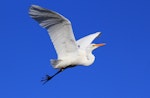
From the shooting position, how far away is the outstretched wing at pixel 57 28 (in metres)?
14.7

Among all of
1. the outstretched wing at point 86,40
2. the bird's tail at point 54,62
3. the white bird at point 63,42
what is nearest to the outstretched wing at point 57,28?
the white bird at point 63,42

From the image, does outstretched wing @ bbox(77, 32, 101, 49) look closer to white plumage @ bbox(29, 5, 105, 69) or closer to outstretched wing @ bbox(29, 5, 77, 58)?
white plumage @ bbox(29, 5, 105, 69)

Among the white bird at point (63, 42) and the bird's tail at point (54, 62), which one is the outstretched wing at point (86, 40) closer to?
the white bird at point (63, 42)

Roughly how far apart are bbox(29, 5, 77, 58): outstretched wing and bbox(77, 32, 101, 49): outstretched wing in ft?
4.78

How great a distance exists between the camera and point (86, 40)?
63.8 feet

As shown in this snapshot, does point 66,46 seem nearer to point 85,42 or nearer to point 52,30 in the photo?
point 52,30

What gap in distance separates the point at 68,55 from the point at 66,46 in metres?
0.43

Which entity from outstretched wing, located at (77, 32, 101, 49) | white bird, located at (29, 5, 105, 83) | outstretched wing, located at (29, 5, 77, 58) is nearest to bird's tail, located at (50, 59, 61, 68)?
white bird, located at (29, 5, 105, 83)

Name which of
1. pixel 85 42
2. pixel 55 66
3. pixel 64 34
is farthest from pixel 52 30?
pixel 85 42

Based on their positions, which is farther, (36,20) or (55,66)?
(55,66)

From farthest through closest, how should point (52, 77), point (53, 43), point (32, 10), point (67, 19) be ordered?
point (52, 77) < point (53, 43) < point (67, 19) < point (32, 10)

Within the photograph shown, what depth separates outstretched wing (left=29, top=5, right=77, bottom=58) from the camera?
48.4 ft

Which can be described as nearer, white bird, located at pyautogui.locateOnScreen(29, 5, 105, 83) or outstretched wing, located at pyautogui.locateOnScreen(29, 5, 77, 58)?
outstretched wing, located at pyautogui.locateOnScreen(29, 5, 77, 58)

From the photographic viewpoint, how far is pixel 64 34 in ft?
53.7
